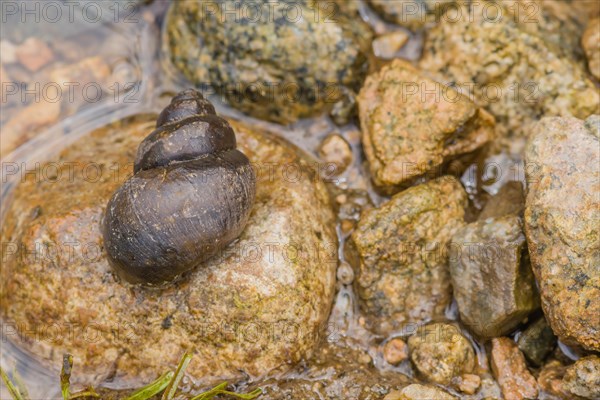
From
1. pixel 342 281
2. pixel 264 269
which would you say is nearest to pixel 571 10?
pixel 342 281

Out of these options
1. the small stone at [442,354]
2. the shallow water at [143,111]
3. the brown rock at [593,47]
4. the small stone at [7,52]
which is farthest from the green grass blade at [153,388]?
the brown rock at [593,47]

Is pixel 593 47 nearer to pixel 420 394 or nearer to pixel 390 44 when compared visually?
pixel 390 44

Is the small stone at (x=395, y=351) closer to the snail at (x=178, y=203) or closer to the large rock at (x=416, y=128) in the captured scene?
the large rock at (x=416, y=128)

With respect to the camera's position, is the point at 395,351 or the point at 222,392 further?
the point at 395,351

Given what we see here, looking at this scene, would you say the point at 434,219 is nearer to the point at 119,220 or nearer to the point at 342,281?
the point at 342,281

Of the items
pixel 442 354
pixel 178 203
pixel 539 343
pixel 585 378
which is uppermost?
pixel 178 203

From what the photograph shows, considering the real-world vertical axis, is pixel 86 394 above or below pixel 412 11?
below

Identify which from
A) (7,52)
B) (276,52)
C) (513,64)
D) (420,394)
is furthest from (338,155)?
(7,52)
